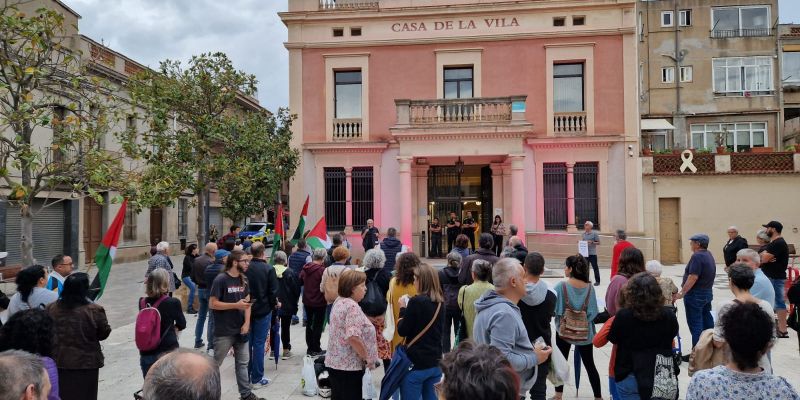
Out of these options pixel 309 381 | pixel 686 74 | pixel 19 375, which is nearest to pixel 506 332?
pixel 19 375

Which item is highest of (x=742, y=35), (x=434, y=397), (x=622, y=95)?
(x=742, y=35)

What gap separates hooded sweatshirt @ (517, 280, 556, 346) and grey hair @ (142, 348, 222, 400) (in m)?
3.21

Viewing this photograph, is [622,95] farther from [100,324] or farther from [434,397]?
[100,324]

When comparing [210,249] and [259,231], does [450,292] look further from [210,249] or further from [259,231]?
[259,231]

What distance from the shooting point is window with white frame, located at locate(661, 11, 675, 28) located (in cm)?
3131

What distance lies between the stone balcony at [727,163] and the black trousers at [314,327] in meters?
16.3

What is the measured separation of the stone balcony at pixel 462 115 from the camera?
695 inches

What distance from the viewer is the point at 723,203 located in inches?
774

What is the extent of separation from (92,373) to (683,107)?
111 ft

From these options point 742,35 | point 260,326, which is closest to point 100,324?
point 260,326

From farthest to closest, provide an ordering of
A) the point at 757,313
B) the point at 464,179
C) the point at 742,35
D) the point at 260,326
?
the point at 742,35, the point at 464,179, the point at 260,326, the point at 757,313

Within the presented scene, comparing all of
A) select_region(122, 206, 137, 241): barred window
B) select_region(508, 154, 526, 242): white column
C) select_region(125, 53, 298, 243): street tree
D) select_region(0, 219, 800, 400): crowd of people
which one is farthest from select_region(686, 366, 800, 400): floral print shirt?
select_region(122, 206, 137, 241): barred window

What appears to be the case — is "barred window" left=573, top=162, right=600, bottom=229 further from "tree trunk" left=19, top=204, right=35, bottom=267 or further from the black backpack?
"tree trunk" left=19, top=204, right=35, bottom=267

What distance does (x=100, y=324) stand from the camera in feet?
15.4
